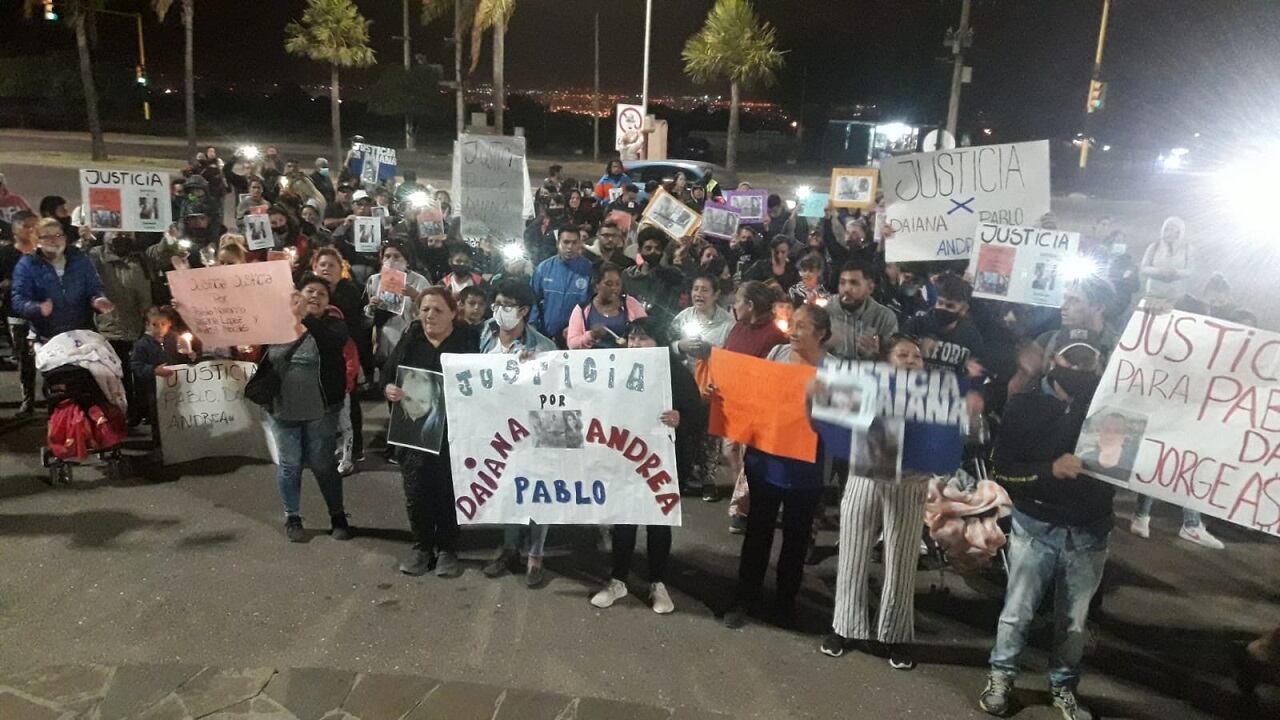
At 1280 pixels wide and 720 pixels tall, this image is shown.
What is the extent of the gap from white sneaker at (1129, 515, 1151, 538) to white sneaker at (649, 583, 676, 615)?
360 centimetres

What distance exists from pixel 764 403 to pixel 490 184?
491cm

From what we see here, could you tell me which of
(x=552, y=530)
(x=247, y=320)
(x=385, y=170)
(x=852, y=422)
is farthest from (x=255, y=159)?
(x=852, y=422)

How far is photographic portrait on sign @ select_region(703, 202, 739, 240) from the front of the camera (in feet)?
33.4

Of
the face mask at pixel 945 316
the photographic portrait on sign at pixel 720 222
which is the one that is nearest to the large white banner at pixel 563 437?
the face mask at pixel 945 316

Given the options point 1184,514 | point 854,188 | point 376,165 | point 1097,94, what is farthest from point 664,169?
point 1184,514

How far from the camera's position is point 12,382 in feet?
29.4

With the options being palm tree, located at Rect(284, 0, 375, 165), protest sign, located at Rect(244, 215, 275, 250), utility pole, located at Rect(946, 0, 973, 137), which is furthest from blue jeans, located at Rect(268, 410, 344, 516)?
palm tree, located at Rect(284, 0, 375, 165)

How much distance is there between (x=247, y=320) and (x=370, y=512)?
5.31 ft

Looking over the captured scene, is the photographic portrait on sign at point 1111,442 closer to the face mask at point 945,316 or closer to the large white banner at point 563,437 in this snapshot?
the face mask at point 945,316

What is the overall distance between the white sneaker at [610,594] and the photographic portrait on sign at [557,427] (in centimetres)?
90

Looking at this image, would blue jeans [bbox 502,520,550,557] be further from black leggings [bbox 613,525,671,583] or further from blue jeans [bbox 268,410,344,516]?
blue jeans [bbox 268,410,344,516]

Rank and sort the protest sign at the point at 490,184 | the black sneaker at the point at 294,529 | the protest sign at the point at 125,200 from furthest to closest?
the protest sign at the point at 490,184, the protest sign at the point at 125,200, the black sneaker at the point at 294,529

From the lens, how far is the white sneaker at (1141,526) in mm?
6281

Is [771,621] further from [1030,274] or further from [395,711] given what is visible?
[1030,274]
